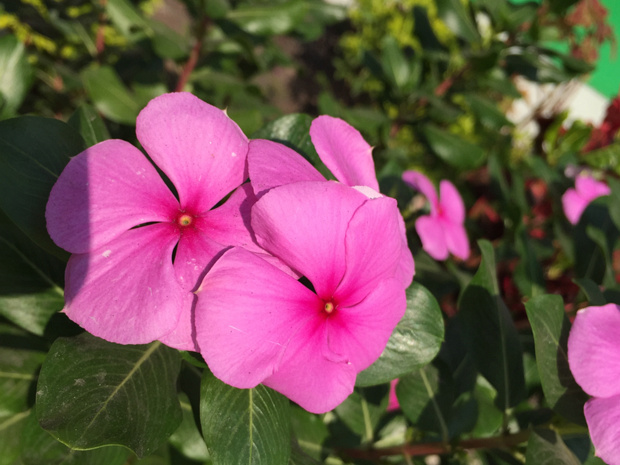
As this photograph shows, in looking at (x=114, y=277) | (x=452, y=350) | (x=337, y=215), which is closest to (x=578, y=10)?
(x=452, y=350)

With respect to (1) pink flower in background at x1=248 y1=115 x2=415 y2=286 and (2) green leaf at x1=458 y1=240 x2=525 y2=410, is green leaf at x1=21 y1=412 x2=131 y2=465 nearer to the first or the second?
(1) pink flower in background at x1=248 y1=115 x2=415 y2=286

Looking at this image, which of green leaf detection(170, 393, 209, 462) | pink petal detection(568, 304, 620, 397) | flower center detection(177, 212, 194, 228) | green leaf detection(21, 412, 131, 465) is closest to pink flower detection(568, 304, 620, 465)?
pink petal detection(568, 304, 620, 397)

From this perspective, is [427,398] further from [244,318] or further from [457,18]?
[457,18]

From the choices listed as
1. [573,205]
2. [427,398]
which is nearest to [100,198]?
[427,398]

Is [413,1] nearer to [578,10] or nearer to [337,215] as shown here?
[578,10]

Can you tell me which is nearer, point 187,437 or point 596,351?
point 596,351

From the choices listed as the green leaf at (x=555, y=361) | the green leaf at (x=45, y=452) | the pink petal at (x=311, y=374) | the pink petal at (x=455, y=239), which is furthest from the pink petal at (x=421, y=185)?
the green leaf at (x=45, y=452)
